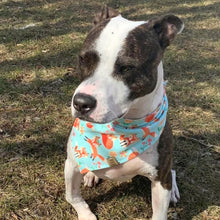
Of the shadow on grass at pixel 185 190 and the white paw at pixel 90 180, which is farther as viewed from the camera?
the white paw at pixel 90 180

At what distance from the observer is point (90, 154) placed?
8.75 ft

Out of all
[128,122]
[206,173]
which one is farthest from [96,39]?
[206,173]

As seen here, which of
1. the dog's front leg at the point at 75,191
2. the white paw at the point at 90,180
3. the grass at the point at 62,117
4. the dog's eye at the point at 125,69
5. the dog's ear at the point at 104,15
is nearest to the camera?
the dog's eye at the point at 125,69

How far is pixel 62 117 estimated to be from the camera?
13.5 feet

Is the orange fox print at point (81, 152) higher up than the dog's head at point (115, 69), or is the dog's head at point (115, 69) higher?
the dog's head at point (115, 69)

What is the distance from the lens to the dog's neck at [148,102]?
235 centimetres

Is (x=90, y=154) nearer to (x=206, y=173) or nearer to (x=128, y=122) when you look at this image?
(x=128, y=122)

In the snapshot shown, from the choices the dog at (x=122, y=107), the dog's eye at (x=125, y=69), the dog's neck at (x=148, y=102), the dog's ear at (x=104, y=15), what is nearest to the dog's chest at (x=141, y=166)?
the dog at (x=122, y=107)

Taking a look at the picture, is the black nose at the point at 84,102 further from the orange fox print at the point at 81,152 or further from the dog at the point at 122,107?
the orange fox print at the point at 81,152

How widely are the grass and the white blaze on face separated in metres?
1.34

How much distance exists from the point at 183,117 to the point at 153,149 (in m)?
1.84

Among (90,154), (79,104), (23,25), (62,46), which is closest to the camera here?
(79,104)

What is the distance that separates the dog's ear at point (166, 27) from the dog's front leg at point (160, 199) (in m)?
1.05

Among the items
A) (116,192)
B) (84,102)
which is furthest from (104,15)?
(116,192)
